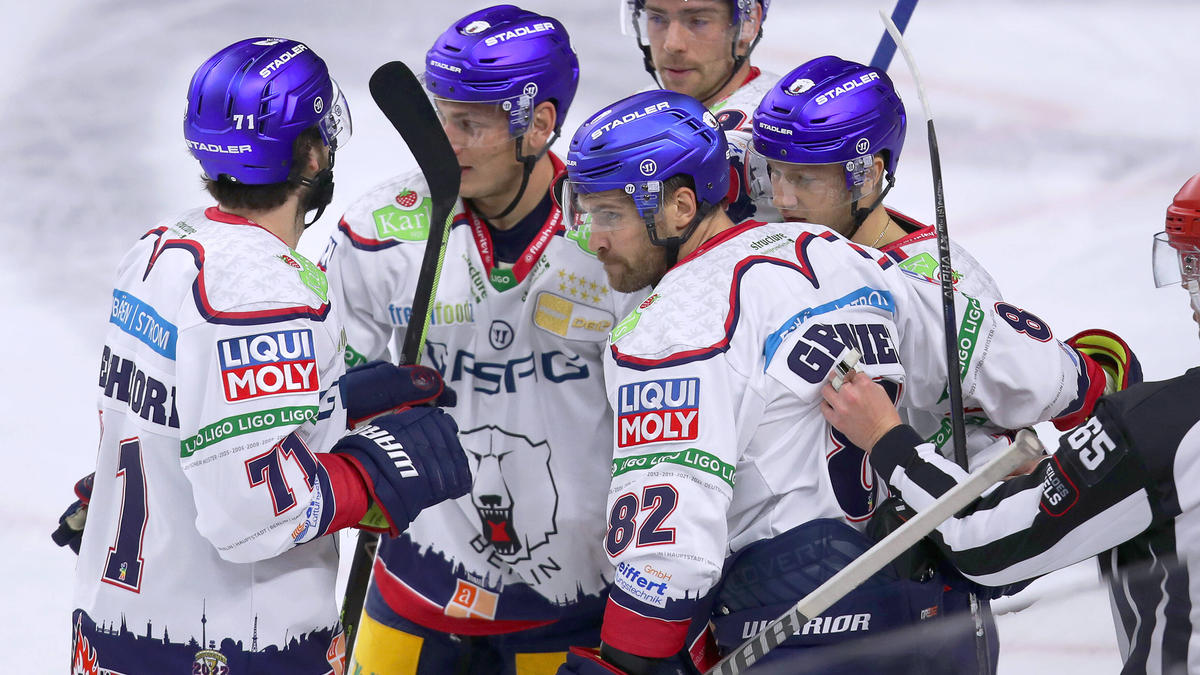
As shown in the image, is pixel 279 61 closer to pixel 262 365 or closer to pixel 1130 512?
pixel 262 365

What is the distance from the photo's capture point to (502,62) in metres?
2.53

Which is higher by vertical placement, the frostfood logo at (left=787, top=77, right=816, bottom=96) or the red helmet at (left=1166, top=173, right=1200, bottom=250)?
the frostfood logo at (left=787, top=77, right=816, bottom=96)

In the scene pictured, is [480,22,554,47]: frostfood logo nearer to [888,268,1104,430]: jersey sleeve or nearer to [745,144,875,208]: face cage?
[745,144,875,208]: face cage

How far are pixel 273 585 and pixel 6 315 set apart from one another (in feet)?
9.66

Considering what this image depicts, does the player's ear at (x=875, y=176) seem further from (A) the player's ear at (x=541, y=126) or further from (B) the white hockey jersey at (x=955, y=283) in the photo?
(A) the player's ear at (x=541, y=126)

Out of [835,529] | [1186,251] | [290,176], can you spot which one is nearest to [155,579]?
[290,176]

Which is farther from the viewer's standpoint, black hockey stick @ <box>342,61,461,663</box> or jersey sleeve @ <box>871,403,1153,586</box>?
black hockey stick @ <box>342,61,461,663</box>

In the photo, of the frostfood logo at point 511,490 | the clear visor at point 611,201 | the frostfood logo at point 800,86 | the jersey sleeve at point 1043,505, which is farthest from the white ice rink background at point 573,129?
the jersey sleeve at point 1043,505

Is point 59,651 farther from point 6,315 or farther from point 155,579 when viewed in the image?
point 6,315

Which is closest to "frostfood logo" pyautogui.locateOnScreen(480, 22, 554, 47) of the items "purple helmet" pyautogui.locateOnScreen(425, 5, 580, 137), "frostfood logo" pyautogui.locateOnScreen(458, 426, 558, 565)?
"purple helmet" pyautogui.locateOnScreen(425, 5, 580, 137)

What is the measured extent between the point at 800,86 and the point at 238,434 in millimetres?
1220

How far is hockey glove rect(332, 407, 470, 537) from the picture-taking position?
7.07 ft

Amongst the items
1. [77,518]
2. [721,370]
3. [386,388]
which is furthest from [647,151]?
[77,518]

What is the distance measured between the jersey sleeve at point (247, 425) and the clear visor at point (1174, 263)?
1.19 meters
